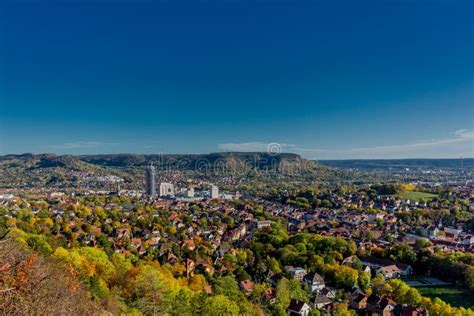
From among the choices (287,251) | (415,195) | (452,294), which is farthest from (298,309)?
(415,195)

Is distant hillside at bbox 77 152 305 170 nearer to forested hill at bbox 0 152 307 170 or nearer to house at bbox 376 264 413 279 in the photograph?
forested hill at bbox 0 152 307 170

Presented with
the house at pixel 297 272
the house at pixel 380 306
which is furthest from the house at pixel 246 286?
the house at pixel 380 306

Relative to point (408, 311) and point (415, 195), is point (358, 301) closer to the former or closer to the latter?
point (408, 311)

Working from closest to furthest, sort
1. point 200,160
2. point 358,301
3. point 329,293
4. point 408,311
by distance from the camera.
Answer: point 408,311 → point 358,301 → point 329,293 → point 200,160

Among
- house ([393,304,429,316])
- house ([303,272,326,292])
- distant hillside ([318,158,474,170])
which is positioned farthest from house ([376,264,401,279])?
distant hillside ([318,158,474,170])

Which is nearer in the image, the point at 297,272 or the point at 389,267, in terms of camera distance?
the point at 297,272

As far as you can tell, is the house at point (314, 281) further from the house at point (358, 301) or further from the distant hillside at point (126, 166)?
the distant hillside at point (126, 166)
